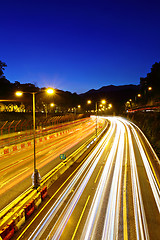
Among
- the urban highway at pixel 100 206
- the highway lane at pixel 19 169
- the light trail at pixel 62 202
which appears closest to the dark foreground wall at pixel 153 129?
the urban highway at pixel 100 206

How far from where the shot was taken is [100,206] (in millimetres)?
11523

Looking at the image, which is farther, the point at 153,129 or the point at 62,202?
the point at 153,129

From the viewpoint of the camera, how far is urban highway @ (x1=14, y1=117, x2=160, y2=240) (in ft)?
29.6

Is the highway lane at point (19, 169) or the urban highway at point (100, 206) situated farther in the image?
the highway lane at point (19, 169)

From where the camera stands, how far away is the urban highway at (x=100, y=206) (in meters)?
9.01

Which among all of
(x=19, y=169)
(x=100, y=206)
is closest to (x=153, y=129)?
(x=100, y=206)

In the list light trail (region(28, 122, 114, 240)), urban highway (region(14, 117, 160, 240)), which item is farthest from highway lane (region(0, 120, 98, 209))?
light trail (region(28, 122, 114, 240))

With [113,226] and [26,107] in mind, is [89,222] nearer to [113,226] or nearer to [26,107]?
[113,226]

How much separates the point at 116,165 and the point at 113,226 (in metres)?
11.3

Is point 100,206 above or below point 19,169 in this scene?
below

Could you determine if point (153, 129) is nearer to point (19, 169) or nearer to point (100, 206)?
point (100, 206)

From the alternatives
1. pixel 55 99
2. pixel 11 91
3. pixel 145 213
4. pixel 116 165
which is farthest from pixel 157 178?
pixel 55 99

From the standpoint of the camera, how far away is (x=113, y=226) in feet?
31.1

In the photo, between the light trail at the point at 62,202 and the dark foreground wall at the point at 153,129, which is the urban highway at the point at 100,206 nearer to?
the light trail at the point at 62,202
